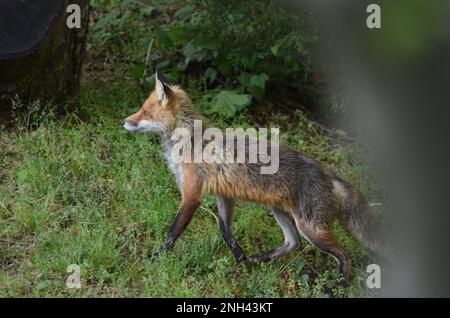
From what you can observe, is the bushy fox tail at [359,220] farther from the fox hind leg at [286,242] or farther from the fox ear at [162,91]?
the fox ear at [162,91]

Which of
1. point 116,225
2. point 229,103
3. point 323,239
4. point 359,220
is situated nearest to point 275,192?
point 323,239

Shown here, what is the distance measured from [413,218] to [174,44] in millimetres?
7662

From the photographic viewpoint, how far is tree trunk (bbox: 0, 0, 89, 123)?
6.67 m

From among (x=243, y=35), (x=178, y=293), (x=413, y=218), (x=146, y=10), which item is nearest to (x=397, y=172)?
(x=413, y=218)

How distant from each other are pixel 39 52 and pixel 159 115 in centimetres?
178

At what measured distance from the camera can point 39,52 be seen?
22.6ft

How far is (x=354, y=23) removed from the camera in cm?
134

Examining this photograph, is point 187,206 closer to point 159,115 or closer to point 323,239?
point 159,115

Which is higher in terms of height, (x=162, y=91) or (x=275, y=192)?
(x=162, y=91)

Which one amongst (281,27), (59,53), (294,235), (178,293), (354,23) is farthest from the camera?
(281,27)

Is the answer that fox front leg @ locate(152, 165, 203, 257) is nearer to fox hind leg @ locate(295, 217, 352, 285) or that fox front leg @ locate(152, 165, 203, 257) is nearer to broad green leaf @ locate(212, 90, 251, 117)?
fox hind leg @ locate(295, 217, 352, 285)

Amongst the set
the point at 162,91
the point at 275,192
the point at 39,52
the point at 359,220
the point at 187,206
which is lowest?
the point at 359,220

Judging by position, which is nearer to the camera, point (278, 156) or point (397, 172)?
point (397, 172)
